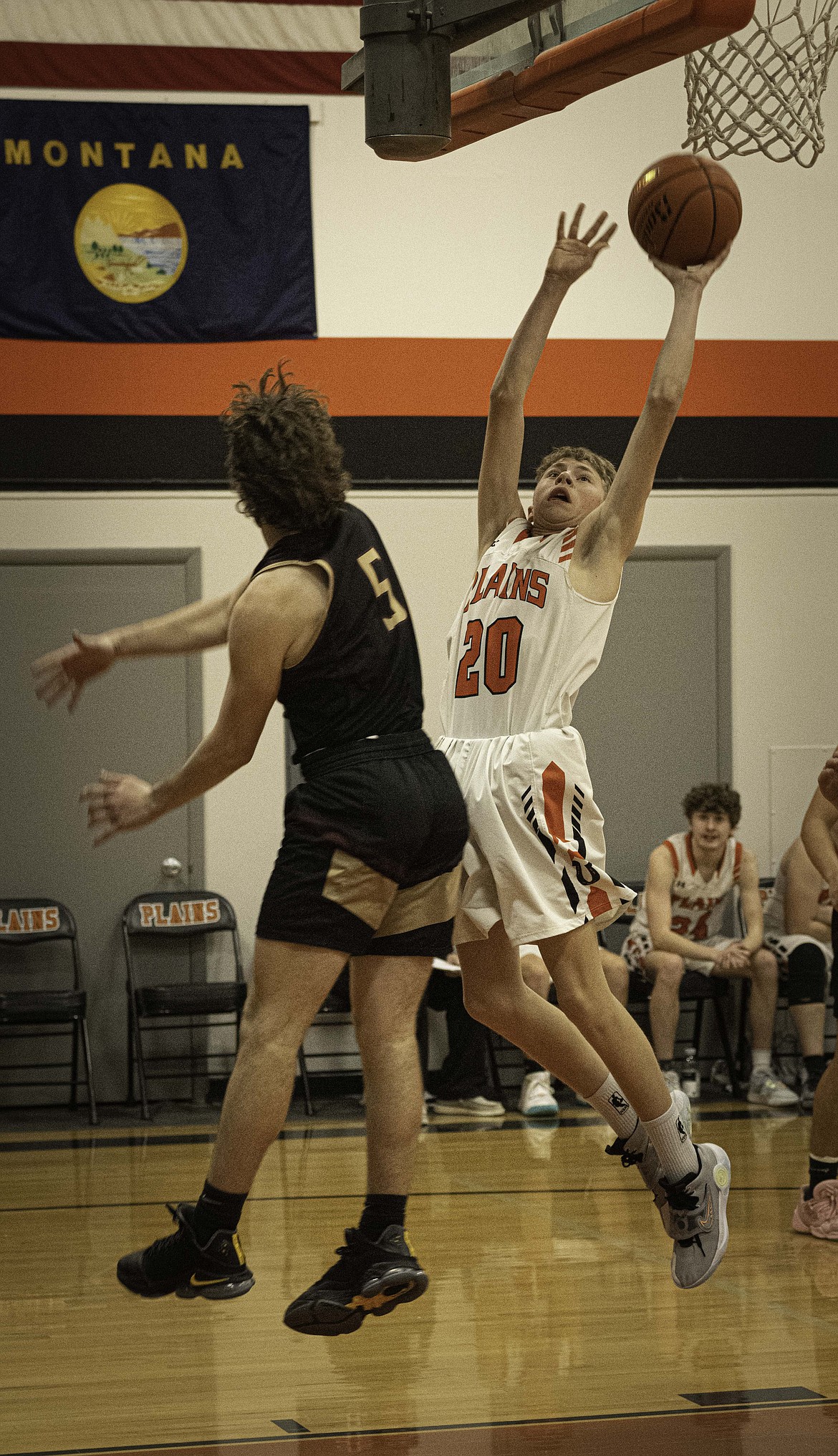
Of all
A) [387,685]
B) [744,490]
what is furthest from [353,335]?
[387,685]

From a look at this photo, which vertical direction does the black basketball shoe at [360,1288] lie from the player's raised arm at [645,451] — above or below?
below

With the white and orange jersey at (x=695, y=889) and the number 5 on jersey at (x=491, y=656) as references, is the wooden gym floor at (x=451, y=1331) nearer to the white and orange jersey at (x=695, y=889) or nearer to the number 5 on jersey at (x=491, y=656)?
the number 5 on jersey at (x=491, y=656)

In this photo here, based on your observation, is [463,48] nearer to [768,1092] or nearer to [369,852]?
[369,852]

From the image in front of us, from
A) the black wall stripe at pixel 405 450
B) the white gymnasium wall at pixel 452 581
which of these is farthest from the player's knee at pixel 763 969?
the black wall stripe at pixel 405 450

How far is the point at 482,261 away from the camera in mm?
8797

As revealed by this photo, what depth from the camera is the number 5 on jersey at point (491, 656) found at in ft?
12.4

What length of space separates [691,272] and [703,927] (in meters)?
4.98

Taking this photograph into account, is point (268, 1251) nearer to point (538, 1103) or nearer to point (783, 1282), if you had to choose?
point (783, 1282)

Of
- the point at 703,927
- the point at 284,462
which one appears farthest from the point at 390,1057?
the point at 703,927

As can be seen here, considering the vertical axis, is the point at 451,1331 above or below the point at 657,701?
below

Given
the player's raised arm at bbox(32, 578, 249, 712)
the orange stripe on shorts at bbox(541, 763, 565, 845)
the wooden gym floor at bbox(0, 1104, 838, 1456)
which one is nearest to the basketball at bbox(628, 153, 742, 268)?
the orange stripe on shorts at bbox(541, 763, 565, 845)

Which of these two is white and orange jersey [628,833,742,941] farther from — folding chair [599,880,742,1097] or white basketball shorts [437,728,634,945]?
white basketball shorts [437,728,634,945]

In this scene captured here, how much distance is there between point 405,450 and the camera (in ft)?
28.3

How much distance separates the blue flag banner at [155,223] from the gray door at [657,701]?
242 cm
